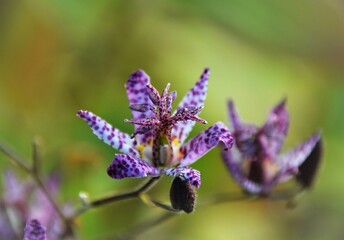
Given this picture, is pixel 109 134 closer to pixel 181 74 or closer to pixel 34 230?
pixel 34 230

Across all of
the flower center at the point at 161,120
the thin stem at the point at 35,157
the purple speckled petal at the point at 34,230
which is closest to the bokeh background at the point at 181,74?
the thin stem at the point at 35,157

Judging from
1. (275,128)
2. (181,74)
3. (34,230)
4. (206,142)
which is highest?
(181,74)

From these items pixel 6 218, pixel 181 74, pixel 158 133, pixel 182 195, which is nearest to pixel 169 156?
pixel 158 133

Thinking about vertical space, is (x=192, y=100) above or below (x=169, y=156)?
above

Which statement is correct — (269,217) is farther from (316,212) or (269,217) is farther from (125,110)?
(125,110)

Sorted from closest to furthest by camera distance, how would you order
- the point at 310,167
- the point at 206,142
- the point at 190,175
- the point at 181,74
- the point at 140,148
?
1. the point at 190,175
2. the point at 206,142
3. the point at 140,148
4. the point at 310,167
5. the point at 181,74
